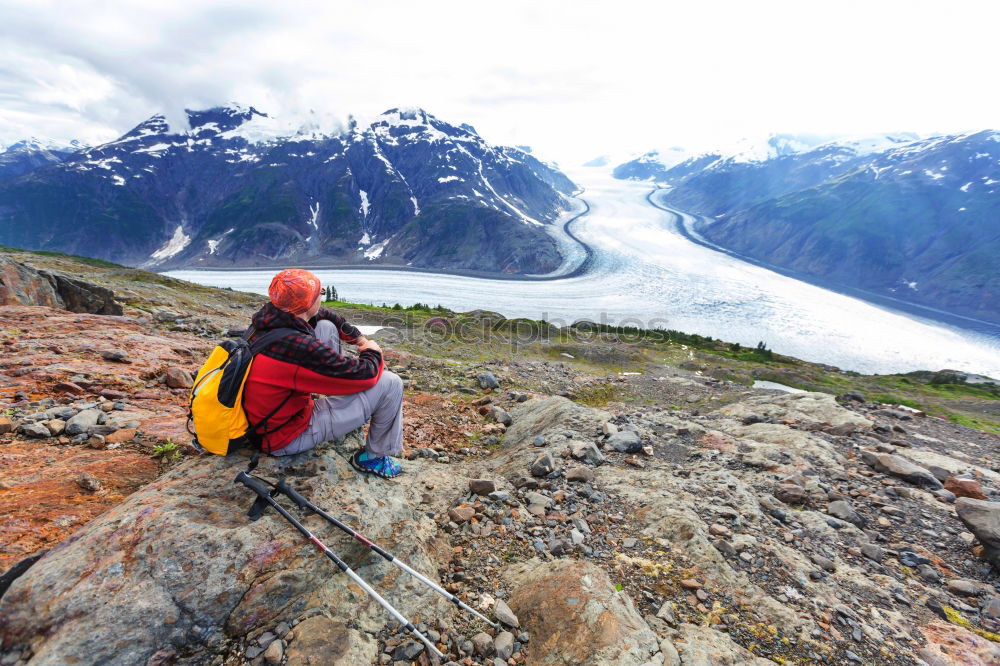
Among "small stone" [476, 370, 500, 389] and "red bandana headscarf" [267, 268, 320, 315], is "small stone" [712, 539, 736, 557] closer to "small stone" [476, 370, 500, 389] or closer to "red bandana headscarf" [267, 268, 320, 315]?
"red bandana headscarf" [267, 268, 320, 315]

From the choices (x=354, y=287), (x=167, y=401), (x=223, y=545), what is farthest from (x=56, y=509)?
(x=354, y=287)

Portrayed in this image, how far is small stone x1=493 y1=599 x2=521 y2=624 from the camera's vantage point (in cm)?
392

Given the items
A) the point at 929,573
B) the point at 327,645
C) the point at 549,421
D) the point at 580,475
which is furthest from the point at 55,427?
the point at 929,573

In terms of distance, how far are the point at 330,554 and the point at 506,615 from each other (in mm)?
1703

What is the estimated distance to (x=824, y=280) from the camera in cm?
18025

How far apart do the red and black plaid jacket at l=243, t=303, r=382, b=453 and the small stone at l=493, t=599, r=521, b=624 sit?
2.47m

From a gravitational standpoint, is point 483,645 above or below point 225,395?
below

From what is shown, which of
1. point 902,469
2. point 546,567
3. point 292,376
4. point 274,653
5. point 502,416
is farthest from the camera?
point 502,416

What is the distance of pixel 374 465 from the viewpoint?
5.29 m

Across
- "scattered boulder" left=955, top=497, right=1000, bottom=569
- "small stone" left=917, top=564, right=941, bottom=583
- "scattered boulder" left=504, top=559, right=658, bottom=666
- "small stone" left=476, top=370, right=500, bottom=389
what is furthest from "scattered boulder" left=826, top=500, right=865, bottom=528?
"small stone" left=476, top=370, right=500, bottom=389

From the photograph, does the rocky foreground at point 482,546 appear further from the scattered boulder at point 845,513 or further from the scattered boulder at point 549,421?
the scattered boulder at point 549,421

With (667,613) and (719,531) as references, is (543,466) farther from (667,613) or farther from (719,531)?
(667,613)

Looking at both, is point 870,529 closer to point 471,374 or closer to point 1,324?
point 471,374

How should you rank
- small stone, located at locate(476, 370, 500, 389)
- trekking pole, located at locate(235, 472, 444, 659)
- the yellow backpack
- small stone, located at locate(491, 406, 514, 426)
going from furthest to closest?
small stone, located at locate(476, 370, 500, 389) < small stone, located at locate(491, 406, 514, 426) < the yellow backpack < trekking pole, located at locate(235, 472, 444, 659)
